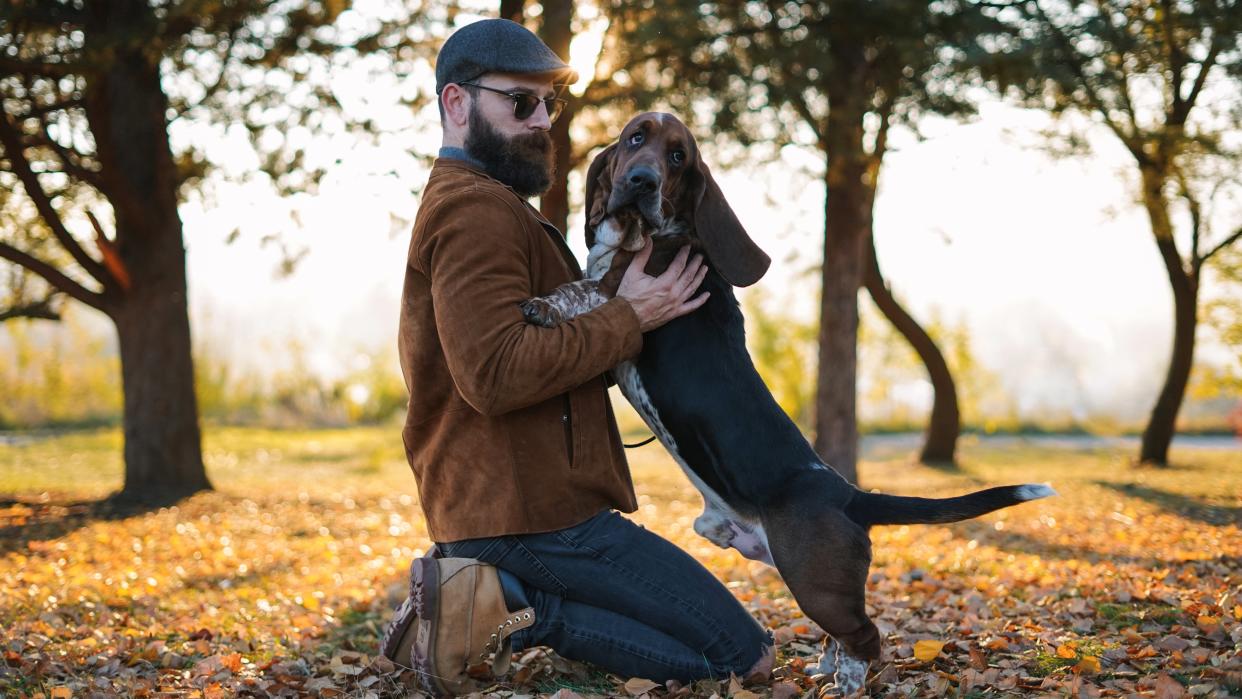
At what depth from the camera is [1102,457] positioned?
49.0ft

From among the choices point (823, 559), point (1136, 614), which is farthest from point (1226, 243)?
point (823, 559)

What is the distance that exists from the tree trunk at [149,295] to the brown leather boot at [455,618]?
710cm

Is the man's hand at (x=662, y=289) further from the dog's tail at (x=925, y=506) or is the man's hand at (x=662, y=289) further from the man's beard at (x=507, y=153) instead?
the dog's tail at (x=925, y=506)

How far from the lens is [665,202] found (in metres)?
3.44

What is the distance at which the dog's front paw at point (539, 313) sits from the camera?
3.09 metres

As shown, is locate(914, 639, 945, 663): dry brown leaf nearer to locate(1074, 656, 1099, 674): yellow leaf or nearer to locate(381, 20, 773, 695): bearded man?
A: locate(1074, 656, 1099, 674): yellow leaf

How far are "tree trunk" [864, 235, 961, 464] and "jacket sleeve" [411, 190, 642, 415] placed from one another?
443 inches

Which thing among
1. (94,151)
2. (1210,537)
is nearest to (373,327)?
(94,151)

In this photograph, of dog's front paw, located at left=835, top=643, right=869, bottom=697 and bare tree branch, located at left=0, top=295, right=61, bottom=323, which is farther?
bare tree branch, located at left=0, top=295, right=61, bottom=323

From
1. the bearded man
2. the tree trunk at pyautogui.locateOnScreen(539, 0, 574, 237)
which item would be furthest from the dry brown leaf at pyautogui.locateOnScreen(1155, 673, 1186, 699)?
the tree trunk at pyautogui.locateOnScreen(539, 0, 574, 237)

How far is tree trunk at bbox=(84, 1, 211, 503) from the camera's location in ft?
31.0

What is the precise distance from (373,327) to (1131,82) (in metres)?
23.1

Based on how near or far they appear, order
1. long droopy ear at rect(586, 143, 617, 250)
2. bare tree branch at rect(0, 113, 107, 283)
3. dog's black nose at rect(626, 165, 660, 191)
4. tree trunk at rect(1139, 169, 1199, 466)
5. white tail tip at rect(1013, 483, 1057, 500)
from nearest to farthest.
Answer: white tail tip at rect(1013, 483, 1057, 500) → dog's black nose at rect(626, 165, 660, 191) → long droopy ear at rect(586, 143, 617, 250) → bare tree branch at rect(0, 113, 107, 283) → tree trunk at rect(1139, 169, 1199, 466)

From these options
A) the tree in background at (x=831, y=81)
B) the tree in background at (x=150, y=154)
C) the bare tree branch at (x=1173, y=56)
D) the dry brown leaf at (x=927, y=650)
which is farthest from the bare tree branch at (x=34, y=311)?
the bare tree branch at (x=1173, y=56)
